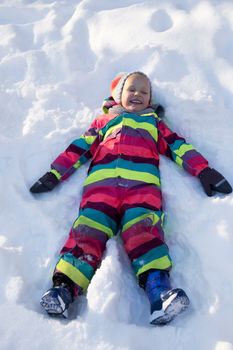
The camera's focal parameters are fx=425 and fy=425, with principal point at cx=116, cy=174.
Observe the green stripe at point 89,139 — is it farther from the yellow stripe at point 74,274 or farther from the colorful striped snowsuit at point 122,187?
the yellow stripe at point 74,274

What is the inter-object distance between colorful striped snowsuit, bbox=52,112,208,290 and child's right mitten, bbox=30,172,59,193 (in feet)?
0.17

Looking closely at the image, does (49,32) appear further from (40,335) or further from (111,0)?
(40,335)

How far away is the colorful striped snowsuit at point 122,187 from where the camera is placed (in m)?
2.32

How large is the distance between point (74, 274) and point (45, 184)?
760 mm

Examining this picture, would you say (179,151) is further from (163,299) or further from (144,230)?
(163,299)

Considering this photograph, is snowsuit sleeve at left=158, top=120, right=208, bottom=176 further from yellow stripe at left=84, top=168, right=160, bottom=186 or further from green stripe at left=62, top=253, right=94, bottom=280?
green stripe at left=62, top=253, right=94, bottom=280

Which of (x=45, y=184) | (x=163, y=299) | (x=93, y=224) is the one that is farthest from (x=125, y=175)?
(x=163, y=299)

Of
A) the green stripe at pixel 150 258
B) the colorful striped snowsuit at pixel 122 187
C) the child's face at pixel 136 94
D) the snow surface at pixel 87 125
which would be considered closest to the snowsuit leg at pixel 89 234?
the colorful striped snowsuit at pixel 122 187

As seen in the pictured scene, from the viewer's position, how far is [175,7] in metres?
4.02

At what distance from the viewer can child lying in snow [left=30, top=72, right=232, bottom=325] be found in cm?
220

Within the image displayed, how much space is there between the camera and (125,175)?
2.69m

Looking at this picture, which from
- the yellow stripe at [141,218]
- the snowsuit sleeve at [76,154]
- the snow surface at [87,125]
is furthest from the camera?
the snowsuit sleeve at [76,154]

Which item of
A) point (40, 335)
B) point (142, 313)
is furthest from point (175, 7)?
point (40, 335)

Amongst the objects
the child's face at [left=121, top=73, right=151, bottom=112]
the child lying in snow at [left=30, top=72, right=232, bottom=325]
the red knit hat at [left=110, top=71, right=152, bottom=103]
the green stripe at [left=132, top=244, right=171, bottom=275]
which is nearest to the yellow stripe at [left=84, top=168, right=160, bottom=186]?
the child lying in snow at [left=30, top=72, right=232, bottom=325]
